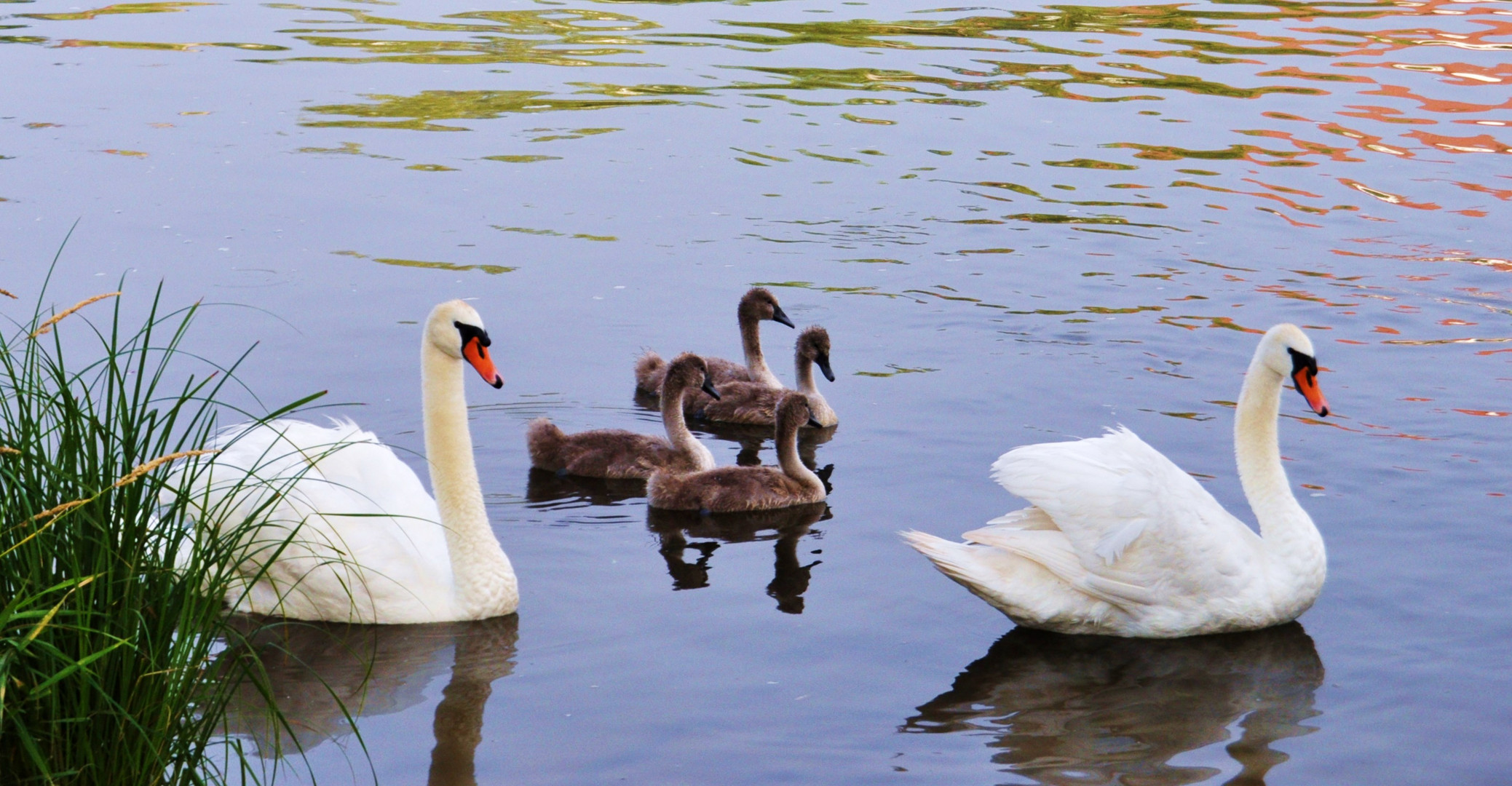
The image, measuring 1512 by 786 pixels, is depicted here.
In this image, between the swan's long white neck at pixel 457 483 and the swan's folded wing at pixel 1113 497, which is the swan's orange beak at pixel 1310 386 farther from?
the swan's long white neck at pixel 457 483

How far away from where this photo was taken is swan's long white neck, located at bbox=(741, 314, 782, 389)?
10445 millimetres

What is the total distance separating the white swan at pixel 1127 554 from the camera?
688cm

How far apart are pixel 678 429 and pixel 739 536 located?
1102 mm

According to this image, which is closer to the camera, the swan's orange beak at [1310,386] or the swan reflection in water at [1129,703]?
the swan reflection in water at [1129,703]

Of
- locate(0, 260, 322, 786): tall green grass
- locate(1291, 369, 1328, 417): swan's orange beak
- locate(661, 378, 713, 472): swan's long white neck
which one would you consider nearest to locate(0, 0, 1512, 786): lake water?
locate(661, 378, 713, 472): swan's long white neck

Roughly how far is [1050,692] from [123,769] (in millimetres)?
3607

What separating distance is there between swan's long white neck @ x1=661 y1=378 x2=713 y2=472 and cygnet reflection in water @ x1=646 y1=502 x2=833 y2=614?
56 cm

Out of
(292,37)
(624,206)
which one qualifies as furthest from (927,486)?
(292,37)

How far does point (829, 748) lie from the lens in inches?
232

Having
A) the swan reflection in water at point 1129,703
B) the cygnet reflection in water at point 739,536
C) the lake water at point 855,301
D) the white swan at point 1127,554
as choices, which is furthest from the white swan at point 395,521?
the swan reflection in water at point 1129,703

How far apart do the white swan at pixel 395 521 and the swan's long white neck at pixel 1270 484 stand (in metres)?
3.27

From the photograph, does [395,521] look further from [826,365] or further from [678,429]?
[826,365]

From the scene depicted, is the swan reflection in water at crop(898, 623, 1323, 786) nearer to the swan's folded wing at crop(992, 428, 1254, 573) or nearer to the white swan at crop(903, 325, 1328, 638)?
the white swan at crop(903, 325, 1328, 638)

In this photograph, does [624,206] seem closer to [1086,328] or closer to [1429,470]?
[1086,328]
